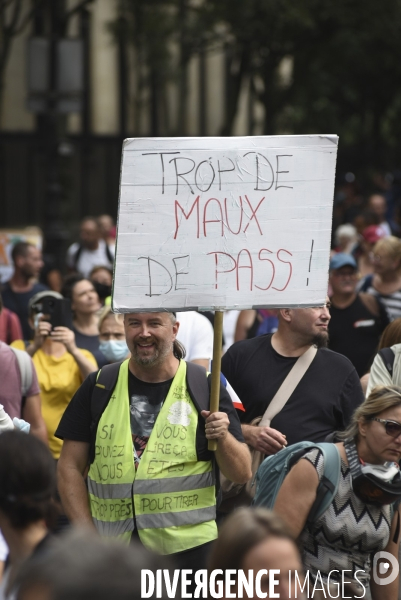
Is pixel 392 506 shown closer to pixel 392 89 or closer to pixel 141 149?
pixel 141 149

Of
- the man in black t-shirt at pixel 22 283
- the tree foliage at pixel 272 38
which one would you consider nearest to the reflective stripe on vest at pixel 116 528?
the man in black t-shirt at pixel 22 283

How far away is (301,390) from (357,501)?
3.68ft

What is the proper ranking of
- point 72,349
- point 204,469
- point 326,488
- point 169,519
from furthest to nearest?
point 72,349
point 204,469
point 169,519
point 326,488

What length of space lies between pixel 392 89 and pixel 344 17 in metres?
9.48

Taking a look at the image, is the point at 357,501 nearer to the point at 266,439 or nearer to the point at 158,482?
the point at 158,482

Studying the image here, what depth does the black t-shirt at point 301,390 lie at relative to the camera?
531 cm

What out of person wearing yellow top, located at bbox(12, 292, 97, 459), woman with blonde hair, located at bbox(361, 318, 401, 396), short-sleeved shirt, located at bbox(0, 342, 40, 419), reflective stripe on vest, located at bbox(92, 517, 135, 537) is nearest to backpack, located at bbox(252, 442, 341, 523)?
reflective stripe on vest, located at bbox(92, 517, 135, 537)

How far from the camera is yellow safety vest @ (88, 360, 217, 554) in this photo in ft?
14.7

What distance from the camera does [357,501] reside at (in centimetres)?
431

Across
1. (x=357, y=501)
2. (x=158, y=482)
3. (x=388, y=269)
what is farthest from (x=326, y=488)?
(x=388, y=269)

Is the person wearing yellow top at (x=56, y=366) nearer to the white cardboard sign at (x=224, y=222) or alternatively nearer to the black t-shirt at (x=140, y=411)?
the black t-shirt at (x=140, y=411)

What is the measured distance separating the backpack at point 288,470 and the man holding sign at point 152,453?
0.44 ft

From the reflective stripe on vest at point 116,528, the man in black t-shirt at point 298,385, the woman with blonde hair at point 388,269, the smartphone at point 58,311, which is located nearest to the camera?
the reflective stripe on vest at point 116,528

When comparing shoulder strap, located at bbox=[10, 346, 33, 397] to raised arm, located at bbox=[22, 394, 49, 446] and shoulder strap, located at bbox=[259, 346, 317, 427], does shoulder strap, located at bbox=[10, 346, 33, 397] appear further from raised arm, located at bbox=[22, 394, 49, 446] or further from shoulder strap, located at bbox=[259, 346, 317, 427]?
shoulder strap, located at bbox=[259, 346, 317, 427]
